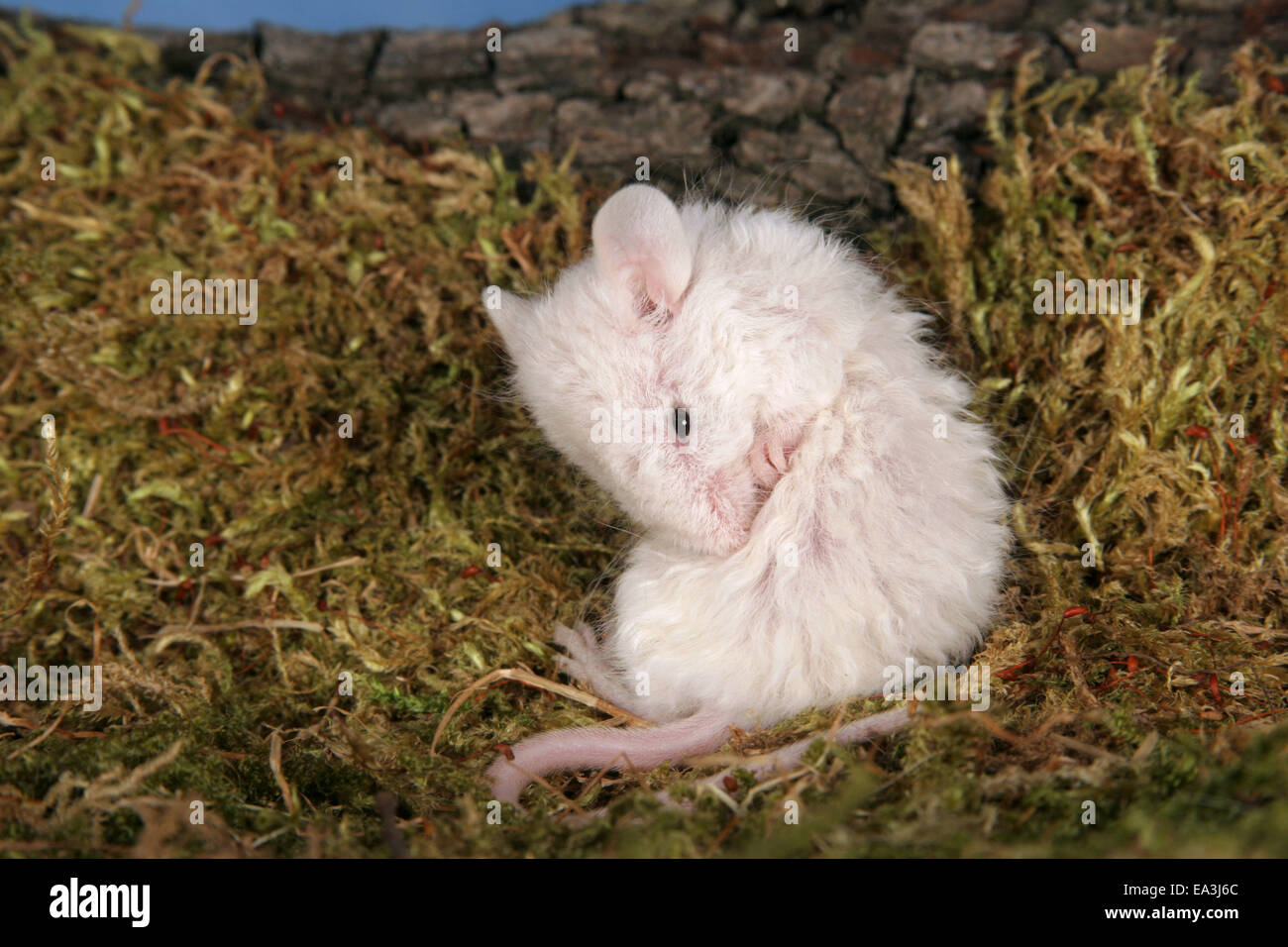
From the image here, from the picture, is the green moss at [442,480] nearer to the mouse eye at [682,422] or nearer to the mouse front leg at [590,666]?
the mouse front leg at [590,666]

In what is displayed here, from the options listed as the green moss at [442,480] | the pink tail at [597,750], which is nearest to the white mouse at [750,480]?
the pink tail at [597,750]

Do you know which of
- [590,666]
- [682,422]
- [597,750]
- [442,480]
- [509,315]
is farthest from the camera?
[442,480]

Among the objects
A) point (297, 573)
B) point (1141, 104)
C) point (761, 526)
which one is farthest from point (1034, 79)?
point (297, 573)

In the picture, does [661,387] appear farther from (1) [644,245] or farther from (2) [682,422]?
(1) [644,245]

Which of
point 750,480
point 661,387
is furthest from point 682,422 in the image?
point 750,480

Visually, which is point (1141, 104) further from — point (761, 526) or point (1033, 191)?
point (761, 526)

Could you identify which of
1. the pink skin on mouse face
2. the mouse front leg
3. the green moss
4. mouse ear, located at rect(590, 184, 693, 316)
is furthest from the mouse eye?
the mouse front leg
